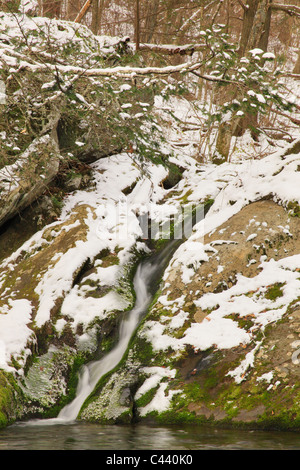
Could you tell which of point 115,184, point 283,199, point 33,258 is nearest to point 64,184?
point 115,184

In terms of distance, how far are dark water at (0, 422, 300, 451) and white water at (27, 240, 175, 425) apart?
0.70 metres

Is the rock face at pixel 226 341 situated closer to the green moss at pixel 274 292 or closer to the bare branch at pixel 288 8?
the green moss at pixel 274 292

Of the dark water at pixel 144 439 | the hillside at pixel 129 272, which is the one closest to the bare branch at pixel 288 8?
the hillside at pixel 129 272

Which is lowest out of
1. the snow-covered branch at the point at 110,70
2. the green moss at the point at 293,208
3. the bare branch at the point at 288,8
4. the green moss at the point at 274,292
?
the green moss at the point at 274,292

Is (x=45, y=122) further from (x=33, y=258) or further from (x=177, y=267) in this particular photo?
(x=177, y=267)

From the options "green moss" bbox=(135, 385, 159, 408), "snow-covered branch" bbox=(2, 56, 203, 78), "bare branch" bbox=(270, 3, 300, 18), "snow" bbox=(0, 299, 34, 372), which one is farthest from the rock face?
"bare branch" bbox=(270, 3, 300, 18)

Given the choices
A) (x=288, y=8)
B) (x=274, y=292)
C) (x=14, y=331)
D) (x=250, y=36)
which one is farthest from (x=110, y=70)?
(x=288, y=8)

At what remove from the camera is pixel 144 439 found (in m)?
3.87

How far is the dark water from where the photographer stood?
11.6 feet

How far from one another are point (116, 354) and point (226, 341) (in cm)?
165

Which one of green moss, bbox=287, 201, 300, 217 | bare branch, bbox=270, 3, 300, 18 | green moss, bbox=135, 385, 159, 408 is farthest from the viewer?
bare branch, bbox=270, 3, 300, 18

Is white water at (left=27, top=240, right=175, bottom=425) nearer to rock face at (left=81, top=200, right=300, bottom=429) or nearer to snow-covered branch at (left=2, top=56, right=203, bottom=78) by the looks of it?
rock face at (left=81, top=200, right=300, bottom=429)

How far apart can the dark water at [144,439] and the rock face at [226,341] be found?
0.76 ft

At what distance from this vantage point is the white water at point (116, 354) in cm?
518
